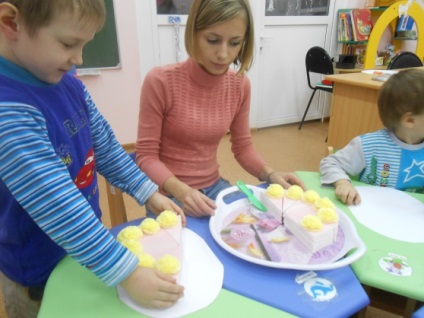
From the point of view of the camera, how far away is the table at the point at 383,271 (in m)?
0.62

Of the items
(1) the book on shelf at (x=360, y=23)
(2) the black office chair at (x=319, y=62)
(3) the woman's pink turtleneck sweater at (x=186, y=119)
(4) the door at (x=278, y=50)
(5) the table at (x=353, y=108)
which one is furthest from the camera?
(1) the book on shelf at (x=360, y=23)

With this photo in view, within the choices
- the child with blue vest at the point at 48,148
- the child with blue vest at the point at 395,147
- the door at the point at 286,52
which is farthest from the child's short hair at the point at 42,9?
the door at the point at 286,52

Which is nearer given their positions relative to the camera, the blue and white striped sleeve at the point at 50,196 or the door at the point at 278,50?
the blue and white striped sleeve at the point at 50,196

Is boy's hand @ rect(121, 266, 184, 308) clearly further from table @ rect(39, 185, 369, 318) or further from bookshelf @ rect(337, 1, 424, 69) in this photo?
bookshelf @ rect(337, 1, 424, 69)

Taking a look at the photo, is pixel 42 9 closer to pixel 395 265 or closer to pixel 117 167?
pixel 117 167

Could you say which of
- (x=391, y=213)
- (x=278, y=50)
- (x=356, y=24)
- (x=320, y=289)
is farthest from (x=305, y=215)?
(x=356, y=24)

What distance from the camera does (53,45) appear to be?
535 mm

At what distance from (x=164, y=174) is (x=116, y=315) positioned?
20.4 inches

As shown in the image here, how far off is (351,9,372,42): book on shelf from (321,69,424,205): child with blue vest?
8.98 feet

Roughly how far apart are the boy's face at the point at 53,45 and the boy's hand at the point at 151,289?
367 millimetres

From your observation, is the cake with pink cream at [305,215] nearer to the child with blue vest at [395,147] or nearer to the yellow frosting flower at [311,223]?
the yellow frosting flower at [311,223]

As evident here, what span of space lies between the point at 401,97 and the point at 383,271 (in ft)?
2.32

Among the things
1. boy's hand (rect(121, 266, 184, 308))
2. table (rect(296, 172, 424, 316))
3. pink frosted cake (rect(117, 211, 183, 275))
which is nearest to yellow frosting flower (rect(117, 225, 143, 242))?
pink frosted cake (rect(117, 211, 183, 275))

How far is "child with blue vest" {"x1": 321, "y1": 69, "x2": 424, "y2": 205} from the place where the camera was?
3.67 ft
